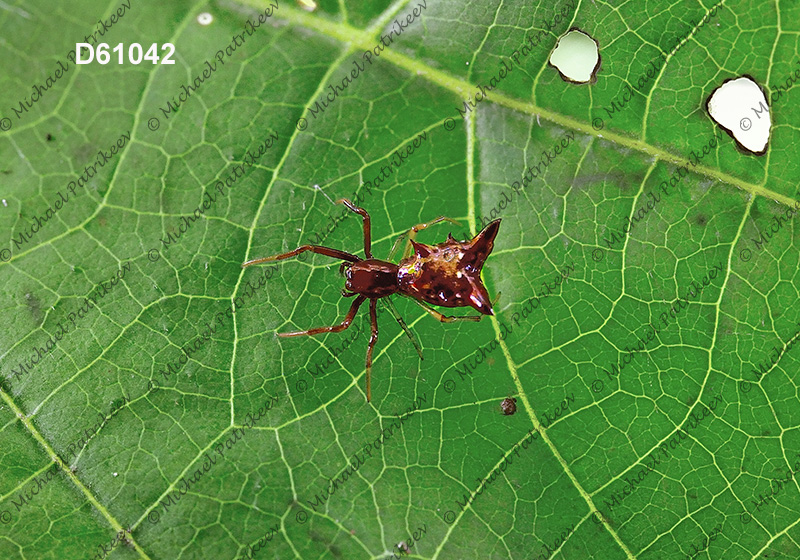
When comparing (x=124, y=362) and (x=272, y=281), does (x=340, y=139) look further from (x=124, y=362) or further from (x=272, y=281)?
(x=124, y=362)

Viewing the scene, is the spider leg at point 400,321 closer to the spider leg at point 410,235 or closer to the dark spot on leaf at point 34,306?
the spider leg at point 410,235

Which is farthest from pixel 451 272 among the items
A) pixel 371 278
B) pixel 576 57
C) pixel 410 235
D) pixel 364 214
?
pixel 576 57

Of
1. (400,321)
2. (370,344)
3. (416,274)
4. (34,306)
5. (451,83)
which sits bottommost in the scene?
(34,306)

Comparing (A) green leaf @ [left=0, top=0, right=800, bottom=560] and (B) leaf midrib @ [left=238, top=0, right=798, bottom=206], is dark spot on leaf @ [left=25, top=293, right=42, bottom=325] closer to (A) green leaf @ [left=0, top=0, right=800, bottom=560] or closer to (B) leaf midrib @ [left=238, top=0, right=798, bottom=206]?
(A) green leaf @ [left=0, top=0, right=800, bottom=560]

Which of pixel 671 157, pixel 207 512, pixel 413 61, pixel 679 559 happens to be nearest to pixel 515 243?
pixel 671 157

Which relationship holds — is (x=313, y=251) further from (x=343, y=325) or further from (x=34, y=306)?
(x=34, y=306)

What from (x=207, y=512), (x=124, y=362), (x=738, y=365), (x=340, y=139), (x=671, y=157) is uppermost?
(x=671, y=157)
